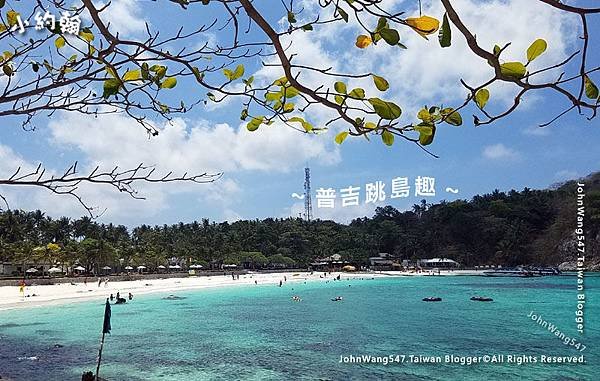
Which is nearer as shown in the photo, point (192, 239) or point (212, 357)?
point (212, 357)

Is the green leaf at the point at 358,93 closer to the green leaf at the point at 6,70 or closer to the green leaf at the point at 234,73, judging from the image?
the green leaf at the point at 234,73

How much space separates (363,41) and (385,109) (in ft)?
0.84

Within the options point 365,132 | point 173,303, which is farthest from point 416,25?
point 173,303

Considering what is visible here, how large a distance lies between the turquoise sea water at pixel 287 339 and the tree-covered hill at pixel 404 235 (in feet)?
97.7

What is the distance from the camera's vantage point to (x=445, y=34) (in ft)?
3.09

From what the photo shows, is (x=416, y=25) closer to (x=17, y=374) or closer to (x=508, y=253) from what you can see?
(x=17, y=374)

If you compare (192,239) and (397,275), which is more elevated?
(192,239)

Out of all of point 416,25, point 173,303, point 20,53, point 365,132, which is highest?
point 20,53

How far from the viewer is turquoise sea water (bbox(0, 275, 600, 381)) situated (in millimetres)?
12742

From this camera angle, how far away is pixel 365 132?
1334mm

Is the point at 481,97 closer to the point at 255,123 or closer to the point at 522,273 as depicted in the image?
the point at 255,123

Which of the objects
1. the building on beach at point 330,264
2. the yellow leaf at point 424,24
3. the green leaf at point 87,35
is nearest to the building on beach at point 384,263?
the building on beach at point 330,264

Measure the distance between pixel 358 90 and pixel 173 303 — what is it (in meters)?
32.2

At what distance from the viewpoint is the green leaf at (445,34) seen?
939 millimetres
